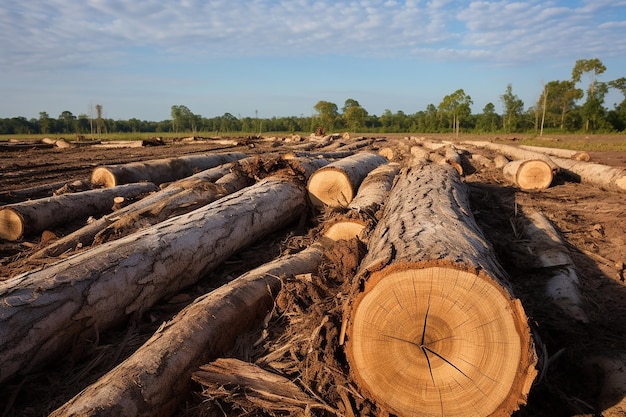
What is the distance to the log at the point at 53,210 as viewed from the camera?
575 centimetres

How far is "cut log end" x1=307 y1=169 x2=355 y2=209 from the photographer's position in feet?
20.4

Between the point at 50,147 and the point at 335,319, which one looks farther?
the point at 50,147

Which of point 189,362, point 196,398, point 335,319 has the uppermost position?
point 335,319

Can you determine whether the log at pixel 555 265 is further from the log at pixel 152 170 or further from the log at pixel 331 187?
the log at pixel 152 170

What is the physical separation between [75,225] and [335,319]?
17.5 ft

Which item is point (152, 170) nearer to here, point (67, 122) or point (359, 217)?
point (359, 217)

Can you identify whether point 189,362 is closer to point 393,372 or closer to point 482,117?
point 393,372

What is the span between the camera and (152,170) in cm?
916

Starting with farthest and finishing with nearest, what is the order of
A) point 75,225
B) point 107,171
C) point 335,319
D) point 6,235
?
point 107,171
point 75,225
point 6,235
point 335,319

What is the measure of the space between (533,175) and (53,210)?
30.2ft

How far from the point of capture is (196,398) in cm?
262

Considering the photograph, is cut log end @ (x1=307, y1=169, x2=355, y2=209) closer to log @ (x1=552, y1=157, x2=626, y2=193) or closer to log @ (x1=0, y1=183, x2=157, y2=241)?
log @ (x1=0, y1=183, x2=157, y2=241)

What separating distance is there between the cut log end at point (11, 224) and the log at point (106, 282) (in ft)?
9.33

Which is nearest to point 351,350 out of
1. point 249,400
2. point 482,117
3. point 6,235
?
point 249,400
